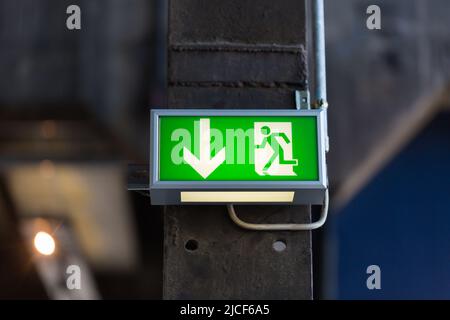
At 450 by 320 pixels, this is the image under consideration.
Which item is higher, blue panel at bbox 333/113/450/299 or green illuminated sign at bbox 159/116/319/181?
green illuminated sign at bbox 159/116/319/181

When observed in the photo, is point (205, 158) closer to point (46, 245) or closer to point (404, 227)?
point (404, 227)

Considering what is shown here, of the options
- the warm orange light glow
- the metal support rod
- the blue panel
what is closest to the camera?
the metal support rod

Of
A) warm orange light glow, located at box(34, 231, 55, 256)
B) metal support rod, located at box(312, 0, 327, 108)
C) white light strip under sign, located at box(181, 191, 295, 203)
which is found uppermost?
metal support rod, located at box(312, 0, 327, 108)

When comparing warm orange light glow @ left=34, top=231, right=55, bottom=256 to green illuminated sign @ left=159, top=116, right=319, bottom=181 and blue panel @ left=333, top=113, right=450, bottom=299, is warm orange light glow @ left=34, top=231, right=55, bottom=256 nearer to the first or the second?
blue panel @ left=333, top=113, right=450, bottom=299

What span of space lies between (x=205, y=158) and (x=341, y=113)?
4390mm

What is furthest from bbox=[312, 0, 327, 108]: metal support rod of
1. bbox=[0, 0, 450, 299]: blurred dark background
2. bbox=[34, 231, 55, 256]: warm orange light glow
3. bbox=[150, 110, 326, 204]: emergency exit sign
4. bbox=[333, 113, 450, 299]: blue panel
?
bbox=[34, 231, 55, 256]: warm orange light glow

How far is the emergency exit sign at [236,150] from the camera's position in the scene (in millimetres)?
3385

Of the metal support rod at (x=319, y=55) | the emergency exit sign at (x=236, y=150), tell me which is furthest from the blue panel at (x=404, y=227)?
the emergency exit sign at (x=236, y=150)

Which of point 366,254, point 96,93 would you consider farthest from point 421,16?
point 96,93

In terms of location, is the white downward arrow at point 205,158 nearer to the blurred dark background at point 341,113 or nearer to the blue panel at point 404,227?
the blurred dark background at point 341,113

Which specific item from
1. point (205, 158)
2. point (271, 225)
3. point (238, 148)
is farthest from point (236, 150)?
point (271, 225)

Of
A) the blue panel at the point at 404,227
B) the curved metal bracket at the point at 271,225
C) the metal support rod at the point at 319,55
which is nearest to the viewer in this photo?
A: the curved metal bracket at the point at 271,225

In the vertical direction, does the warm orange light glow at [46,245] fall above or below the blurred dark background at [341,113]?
below

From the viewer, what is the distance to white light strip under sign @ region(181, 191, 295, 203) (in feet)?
11.1
